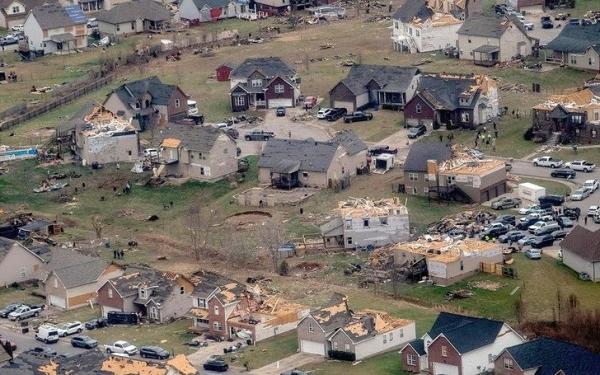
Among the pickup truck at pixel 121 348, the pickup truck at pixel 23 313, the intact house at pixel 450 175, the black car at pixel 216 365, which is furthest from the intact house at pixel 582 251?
the pickup truck at pixel 23 313

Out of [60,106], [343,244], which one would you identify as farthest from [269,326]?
[60,106]

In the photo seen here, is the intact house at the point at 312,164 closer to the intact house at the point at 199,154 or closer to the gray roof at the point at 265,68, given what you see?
the intact house at the point at 199,154

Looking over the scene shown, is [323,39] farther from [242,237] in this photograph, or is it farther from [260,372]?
[260,372]

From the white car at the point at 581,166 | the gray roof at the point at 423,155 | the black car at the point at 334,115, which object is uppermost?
the gray roof at the point at 423,155

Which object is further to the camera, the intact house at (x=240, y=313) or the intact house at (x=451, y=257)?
the intact house at (x=451, y=257)

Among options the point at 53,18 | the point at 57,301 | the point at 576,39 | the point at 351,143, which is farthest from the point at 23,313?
the point at 53,18

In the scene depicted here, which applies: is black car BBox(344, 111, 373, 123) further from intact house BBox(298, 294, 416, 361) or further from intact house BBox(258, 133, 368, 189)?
intact house BBox(298, 294, 416, 361)
